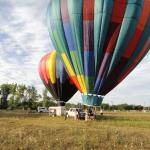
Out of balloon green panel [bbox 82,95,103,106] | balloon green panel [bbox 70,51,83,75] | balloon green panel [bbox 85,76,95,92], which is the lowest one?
balloon green panel [bbox 82,95,103,106]

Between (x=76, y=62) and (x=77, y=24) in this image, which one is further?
(x=76, y=62)

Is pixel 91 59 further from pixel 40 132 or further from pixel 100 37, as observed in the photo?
pixel 40 132

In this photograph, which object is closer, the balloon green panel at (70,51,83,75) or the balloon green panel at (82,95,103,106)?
the balloon green panel at (82,95,103,106)

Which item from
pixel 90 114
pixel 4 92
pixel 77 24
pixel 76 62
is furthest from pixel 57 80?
pixel 4 92

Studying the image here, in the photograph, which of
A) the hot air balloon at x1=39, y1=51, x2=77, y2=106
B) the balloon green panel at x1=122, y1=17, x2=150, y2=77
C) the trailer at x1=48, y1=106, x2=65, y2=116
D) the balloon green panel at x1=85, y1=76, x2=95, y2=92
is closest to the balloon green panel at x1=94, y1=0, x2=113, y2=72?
the balloon green panel at x1=85, y1=76, x2=95, y2=92

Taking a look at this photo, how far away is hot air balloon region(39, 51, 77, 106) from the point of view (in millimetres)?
49281

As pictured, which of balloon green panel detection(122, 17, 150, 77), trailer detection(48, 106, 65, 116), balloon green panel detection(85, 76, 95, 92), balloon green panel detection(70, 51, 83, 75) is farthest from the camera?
trailer detection(48, 106, 65, 116)

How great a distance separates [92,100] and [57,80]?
19177 mm

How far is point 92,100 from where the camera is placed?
31281 mm

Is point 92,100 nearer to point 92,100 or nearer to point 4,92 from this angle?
point 92,100

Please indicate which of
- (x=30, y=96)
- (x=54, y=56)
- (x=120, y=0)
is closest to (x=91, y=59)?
(x=120, y=0)

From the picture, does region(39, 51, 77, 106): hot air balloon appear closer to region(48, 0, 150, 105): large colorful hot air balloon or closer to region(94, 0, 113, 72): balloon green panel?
region(48, 0, 150, 105): large colorful hot air balloon

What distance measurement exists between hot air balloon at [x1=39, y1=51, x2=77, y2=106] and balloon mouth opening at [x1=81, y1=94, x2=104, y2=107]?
Result: 16950 millimetres

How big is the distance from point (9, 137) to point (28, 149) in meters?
2.71
